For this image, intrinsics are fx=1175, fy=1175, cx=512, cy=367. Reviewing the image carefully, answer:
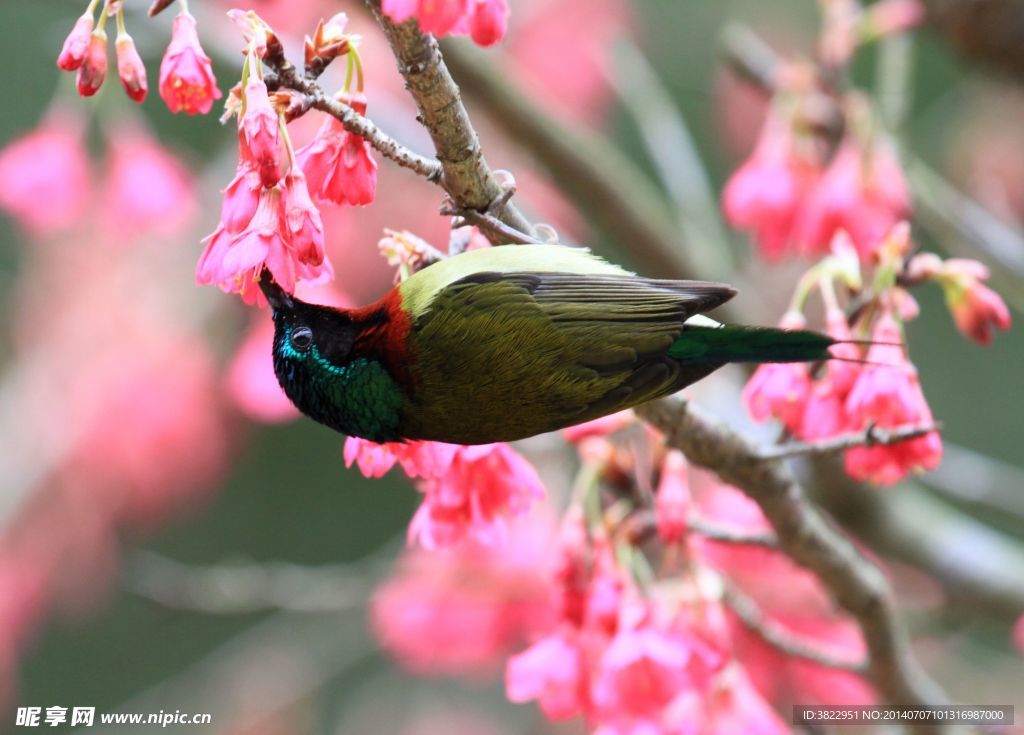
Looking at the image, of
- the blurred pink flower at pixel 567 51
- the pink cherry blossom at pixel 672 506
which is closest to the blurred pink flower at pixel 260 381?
the pink cherry blossom at pixel 672 506

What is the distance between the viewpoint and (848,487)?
101 inches

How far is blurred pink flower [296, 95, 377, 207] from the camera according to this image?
4.09ft

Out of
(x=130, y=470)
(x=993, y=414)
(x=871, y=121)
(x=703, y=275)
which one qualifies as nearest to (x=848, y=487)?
(x=703, y=275)

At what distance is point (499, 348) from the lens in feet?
4.83

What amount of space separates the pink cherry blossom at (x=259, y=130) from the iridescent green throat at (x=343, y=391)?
0.35 m

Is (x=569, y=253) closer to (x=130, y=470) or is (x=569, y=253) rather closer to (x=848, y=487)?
(x=848, y=487)

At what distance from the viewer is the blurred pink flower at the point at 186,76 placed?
120 cm

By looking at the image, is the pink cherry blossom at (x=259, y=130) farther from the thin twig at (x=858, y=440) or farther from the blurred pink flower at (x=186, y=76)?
the thin twig at (x=858, y=440)

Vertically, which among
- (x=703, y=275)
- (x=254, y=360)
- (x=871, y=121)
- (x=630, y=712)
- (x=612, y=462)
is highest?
(x=871, y=121)

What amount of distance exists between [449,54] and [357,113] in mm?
1061

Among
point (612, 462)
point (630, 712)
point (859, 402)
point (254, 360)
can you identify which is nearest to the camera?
point (859, 402)

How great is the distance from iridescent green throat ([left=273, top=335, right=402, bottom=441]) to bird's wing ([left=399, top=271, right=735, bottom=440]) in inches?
1.9

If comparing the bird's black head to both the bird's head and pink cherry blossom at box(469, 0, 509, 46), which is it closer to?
the bird's head

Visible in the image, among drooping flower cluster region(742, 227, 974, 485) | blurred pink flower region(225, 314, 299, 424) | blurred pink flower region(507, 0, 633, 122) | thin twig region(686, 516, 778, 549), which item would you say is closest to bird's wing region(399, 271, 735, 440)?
drooping flower cluster region(742, 227, 974, 485)
